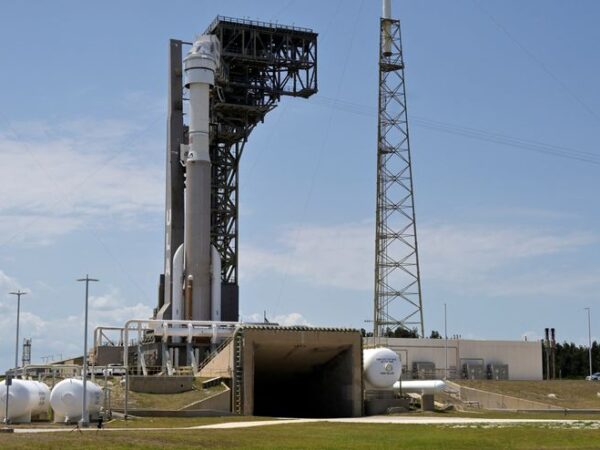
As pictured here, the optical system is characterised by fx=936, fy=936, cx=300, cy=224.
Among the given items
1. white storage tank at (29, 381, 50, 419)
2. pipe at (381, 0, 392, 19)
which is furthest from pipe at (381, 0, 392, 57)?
white storage tank at (29, 381, 50, 419)

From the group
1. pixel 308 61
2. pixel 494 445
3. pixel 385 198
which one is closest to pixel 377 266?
pixel 385 198

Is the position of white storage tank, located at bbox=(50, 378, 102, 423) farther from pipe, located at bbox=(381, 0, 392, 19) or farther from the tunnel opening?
pipe, located at bbox=(381, 0, 392, 19)

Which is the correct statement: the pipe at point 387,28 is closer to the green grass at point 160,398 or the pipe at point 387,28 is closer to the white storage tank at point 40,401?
the green grass at point 160,398

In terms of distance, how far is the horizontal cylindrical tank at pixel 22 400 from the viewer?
50562 millimetres

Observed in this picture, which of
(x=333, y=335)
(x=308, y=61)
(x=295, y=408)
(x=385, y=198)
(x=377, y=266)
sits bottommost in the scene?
(x=295, y=408)

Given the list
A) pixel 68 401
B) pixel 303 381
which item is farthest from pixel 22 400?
pixel 303 381

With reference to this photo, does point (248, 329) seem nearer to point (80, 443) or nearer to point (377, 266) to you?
point (377, 266)

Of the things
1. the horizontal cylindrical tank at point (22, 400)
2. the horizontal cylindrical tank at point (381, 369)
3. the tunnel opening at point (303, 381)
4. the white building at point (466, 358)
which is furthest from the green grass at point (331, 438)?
the white building at point (466, 358)

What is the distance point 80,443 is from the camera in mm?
32500

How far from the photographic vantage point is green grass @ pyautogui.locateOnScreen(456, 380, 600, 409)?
7688 cm

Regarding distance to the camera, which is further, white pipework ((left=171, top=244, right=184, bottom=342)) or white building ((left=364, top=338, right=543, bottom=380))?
white building ((left=364, top=338, right=543, bottom=380))

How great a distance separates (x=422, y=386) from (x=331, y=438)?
110 ft

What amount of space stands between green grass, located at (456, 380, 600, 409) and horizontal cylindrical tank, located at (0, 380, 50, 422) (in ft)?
127

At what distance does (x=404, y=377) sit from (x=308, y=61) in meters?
33.8
